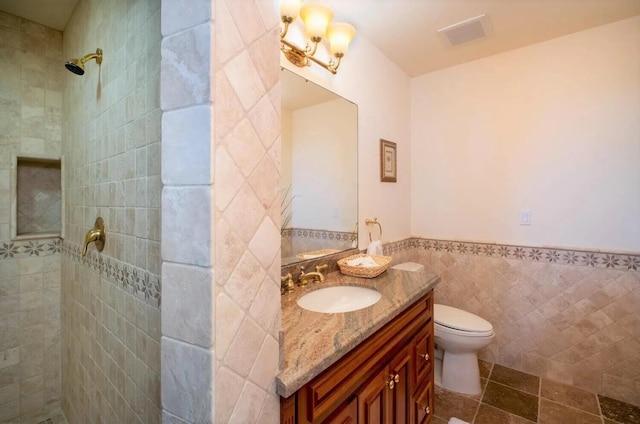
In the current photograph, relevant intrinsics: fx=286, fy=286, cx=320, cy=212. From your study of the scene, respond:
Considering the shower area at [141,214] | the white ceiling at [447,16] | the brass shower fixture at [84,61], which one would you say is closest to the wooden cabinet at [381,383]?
the shower area at [141,214]

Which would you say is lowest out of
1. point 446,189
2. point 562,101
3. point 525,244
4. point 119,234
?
point 525,244

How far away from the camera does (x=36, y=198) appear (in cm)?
180

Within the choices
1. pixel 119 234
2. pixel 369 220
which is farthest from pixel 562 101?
pixel 119 234

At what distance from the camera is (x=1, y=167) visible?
1.60 m

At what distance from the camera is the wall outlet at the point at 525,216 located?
2.12m

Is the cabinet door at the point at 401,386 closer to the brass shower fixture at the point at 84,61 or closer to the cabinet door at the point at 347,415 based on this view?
the cabinet door at the point at 347,415

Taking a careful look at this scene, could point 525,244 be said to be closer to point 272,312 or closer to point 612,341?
point 612,341

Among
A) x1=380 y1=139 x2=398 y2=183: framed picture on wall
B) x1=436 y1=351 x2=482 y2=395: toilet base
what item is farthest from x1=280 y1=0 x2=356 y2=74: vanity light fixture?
x1=436 y1=351 x2=482 y2=395: toilet base

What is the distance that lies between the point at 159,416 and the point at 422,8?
226 cm

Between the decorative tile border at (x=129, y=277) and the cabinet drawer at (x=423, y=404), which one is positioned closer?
the decorative tile border at (x=129, y=277)

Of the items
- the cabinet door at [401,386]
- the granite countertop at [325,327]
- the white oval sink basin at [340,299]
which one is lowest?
the cabinet door at [401,386]

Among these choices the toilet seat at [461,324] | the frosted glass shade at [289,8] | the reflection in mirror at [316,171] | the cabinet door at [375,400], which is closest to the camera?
the cabinet door at [375,400]

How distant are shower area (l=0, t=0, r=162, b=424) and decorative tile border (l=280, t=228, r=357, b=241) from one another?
0.72m

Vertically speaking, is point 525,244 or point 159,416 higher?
point 525,244
